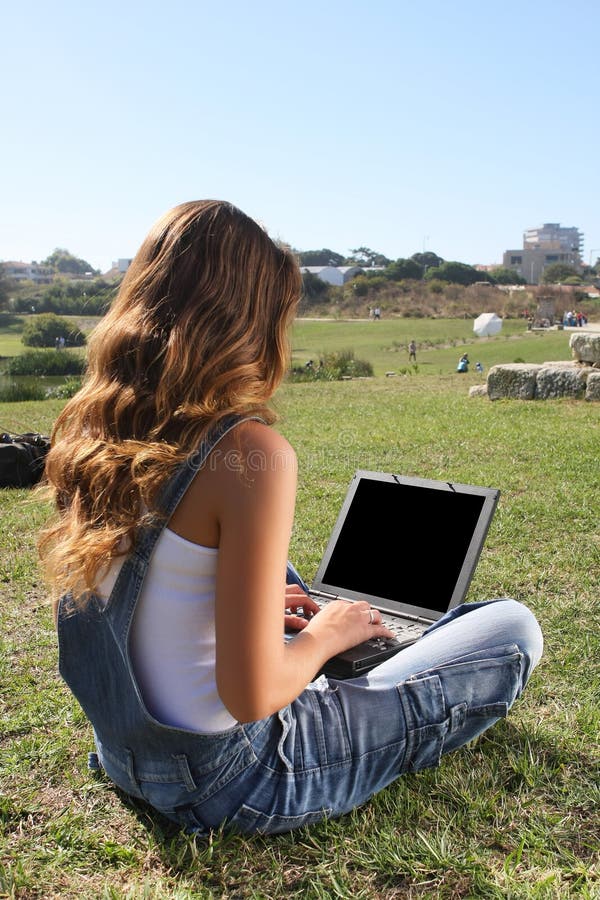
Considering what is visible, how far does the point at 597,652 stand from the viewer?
10.1ft

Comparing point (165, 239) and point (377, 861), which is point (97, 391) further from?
point (377, 861)

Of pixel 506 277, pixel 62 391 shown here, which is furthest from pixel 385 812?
pixel 506 277

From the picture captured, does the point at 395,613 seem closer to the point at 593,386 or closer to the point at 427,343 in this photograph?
the point at 593,386

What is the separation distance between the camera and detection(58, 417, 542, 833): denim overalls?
1.62 metres

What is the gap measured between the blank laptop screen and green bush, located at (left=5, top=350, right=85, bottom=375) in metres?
15.4

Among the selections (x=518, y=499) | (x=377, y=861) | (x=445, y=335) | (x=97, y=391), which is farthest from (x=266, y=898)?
(x=445, y=335)

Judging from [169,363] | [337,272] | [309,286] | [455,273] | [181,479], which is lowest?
[181,479]

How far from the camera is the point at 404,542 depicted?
105 inches

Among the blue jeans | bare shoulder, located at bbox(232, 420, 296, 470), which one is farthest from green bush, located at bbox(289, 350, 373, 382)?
bare shoulder, located at bbox(232, 420, 296, 470)

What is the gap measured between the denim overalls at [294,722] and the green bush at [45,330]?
2312cm

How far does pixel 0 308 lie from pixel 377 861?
33.5m

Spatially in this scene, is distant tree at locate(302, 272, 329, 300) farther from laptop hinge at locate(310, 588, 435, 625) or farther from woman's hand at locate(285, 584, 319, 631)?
laptop hinge at locate(310, 588, 435, 625)

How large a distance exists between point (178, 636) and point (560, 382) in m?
9.33

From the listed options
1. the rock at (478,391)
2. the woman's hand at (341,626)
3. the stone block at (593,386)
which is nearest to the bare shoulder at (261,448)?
the woman's hand at (341,626)
